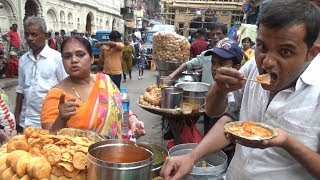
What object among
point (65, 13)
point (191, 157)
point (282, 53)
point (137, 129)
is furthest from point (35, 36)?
point (65, 13)

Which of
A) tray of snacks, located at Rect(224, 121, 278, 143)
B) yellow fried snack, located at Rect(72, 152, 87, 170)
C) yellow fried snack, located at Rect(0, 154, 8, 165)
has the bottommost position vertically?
yellow fried snack, located at Rect(0, 154, 8, 165)

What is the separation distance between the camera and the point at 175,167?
4.74ft

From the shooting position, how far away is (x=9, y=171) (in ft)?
4.05

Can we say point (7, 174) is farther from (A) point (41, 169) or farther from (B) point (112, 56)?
(B) point (112, 56)

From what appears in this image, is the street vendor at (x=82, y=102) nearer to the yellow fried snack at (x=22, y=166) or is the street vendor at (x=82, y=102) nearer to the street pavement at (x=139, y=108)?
the yellow fried snack at (x=22, y=166)

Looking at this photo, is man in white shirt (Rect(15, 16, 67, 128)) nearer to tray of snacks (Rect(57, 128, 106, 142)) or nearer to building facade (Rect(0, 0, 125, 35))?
tray of snacks (Rect(57, 128, 106, 142))

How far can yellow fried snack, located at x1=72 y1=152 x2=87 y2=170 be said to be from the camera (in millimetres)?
1248

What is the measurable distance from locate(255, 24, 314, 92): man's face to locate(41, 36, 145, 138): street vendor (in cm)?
108

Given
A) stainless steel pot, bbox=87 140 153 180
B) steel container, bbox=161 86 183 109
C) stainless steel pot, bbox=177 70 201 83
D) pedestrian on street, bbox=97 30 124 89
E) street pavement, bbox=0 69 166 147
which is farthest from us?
pedestrian on street, bbox=97 30 124 89

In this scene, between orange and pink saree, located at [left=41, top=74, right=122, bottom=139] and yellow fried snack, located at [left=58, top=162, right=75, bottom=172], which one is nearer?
yellow fried snack, located at [left=58, top=162, right=75, bottom=172]

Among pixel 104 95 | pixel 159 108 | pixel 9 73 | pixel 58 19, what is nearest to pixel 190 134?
pixel 159 108

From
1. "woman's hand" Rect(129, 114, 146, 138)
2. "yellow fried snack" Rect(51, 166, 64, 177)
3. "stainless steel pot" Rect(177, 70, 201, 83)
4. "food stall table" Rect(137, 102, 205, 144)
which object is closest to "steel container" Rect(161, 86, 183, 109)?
"food stall table" Rect(137, 102, 205, 144)

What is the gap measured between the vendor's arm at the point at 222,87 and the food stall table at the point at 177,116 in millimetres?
1963

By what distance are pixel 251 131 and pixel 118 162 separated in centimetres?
57
